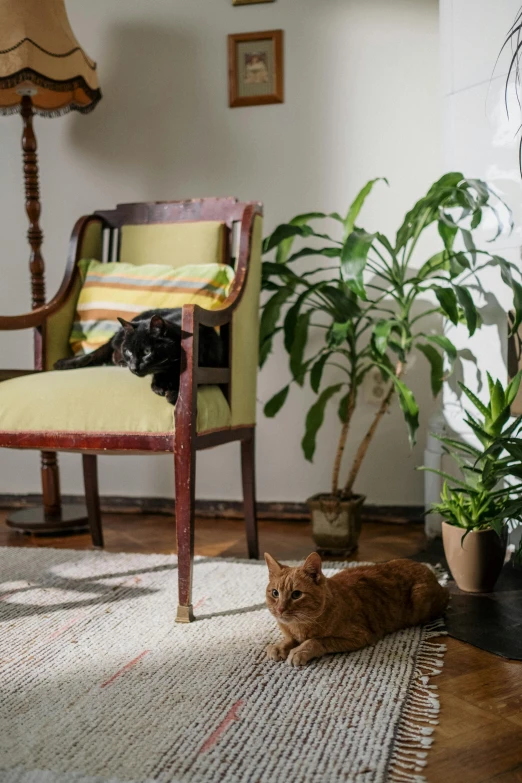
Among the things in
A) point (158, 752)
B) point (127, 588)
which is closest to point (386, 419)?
point (127, 588)

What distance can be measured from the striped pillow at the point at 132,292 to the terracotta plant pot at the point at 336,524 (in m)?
0.74

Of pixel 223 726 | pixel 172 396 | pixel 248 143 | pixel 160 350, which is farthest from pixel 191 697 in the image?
pixel 248 143

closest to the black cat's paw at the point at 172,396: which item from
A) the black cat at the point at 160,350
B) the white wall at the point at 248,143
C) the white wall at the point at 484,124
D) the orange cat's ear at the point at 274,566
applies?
the black cat at the point at 160,350

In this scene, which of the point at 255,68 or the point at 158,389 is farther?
the point at 255,68

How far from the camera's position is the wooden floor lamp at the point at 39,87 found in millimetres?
2549

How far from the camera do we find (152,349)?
181cm

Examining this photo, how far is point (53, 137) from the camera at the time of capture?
10.4ft

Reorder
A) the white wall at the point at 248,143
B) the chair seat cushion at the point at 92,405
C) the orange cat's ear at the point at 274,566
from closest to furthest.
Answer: the orange cat's ear at the point at 274,566
the chair seat cushion at the point at 92,405
the white wall at the point at 248,143

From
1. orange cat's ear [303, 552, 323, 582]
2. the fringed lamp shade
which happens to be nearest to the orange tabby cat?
orange cat's ear [303, 552, 323, 582]

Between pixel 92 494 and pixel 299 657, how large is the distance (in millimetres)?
1183

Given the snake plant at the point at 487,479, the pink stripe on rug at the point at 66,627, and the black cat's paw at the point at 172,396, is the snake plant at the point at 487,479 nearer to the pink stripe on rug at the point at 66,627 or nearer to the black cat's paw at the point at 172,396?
the black cat's paw at the point at 172,396

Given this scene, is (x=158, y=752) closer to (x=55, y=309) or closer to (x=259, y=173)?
(x=55, y=309)

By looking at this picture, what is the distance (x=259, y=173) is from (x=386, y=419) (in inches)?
40.9

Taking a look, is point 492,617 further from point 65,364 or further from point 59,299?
point 59,299
